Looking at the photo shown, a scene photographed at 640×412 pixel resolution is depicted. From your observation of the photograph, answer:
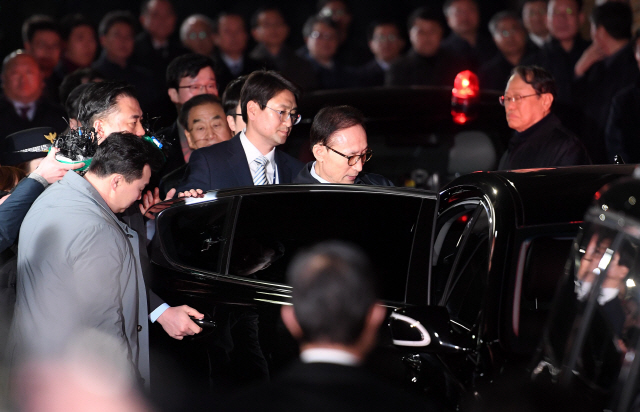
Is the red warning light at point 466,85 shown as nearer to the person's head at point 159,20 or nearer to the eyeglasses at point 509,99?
the eyeglasses at point 509,99

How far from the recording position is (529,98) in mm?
5074

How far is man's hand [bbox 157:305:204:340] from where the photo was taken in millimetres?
3674

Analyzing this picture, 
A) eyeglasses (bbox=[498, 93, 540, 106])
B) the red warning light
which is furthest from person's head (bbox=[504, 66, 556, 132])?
the red warning light

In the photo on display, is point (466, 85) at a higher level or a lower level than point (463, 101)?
higher

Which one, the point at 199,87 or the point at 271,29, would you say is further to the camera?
the point at 271,29

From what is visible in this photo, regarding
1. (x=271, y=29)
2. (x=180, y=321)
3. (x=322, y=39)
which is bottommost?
(x=180, y=321)

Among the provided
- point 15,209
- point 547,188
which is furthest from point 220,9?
point 547,188

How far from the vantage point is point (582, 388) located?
7.64ft

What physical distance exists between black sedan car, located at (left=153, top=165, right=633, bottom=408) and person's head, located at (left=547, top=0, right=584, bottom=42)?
509 centimetres

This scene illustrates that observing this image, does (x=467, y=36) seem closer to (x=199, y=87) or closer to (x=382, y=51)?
(x=382, y=51)

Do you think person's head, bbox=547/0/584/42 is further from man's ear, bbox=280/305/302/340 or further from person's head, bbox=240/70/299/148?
man's ear, bbox=280/305/302/340

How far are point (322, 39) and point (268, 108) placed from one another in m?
5.54

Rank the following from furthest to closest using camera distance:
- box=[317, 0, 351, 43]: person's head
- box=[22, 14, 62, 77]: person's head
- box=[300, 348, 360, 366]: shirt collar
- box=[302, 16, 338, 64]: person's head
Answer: box=[317, 0, 351, 43]: person's head → box=[302, 16, 338, 64]: person's head → box=[22, 14, 62, 77]: person's head → box=[300, 348, 360, 366]: shirt collar

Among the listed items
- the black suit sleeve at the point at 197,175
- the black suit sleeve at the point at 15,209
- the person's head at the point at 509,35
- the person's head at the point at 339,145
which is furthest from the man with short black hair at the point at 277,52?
the black suit sleeve at the point at 15,209
